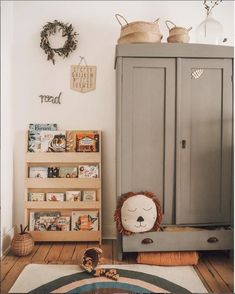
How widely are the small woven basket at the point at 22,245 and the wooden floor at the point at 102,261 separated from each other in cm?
5

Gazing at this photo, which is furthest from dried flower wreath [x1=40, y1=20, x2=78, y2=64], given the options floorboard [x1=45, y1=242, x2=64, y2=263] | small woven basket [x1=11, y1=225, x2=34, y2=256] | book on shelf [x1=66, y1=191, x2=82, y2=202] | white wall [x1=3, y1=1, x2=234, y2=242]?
floorboard [x1=45, y1=242, x2=64, y2=263]

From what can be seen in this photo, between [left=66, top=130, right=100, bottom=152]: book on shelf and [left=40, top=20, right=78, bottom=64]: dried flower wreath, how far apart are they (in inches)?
31.7

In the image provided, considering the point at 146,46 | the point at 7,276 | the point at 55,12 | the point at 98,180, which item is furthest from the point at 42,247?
the point at 55,12

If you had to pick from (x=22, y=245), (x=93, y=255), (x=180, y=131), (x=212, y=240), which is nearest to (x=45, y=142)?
(x=22, y=245)

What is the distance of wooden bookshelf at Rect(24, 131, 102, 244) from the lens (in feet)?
9.32

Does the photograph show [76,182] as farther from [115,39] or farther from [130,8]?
[130,8]

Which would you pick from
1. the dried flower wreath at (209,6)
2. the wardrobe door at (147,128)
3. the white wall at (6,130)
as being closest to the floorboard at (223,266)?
the wardrobe door at (147,128)

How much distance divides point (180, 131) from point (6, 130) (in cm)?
160

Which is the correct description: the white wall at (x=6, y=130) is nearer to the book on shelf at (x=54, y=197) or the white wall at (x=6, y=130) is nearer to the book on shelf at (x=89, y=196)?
the book on shelf at (x=54, y=197)

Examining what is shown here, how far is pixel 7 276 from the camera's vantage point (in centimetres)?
220

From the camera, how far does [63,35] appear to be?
2.93m

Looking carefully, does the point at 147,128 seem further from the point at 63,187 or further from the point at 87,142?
the point at 63,187

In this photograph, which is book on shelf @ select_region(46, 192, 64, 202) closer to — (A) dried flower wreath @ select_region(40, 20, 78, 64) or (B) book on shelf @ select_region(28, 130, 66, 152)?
(B) book on shelf @ select_region(28, 130, 66, 152)

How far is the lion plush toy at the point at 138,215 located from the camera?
92.0 inches
